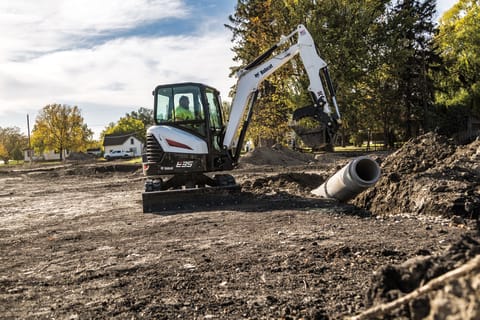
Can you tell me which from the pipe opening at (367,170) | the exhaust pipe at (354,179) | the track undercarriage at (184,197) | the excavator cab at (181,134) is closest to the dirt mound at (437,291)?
the exhaust pipe at (354,179)

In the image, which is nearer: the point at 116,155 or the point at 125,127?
the point at 116,155

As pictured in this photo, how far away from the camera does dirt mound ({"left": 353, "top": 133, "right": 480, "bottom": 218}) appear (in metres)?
7.08

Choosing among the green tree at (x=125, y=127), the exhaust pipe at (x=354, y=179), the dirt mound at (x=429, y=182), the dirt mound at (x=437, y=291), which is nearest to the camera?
the dirt mound at (x=437, y=291)

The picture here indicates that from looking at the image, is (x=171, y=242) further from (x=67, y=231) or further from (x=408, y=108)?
(x=408, y=108)

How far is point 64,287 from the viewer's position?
15.4 ft

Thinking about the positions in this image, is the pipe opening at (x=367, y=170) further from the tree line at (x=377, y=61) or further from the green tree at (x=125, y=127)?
the green tree at (x=125, y=127)

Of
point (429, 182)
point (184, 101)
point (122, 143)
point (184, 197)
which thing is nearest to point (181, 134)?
point (184, 101)

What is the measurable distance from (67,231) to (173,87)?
14.1ft

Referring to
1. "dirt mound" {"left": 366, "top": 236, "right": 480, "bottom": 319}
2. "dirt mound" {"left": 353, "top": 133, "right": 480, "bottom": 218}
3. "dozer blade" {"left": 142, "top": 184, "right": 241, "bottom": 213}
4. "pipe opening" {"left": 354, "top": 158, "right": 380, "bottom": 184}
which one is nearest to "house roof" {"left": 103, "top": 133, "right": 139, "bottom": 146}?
"dozer blade" {"left": 142, "top": 184, "right": 241, "bottom": 213}

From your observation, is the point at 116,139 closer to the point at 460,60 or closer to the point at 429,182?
the point at 460,60

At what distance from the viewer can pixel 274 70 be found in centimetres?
1148

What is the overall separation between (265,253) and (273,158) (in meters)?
18.7

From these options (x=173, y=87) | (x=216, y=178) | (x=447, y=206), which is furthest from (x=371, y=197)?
(x=173, y=87)

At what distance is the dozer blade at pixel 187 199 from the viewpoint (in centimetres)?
1009
